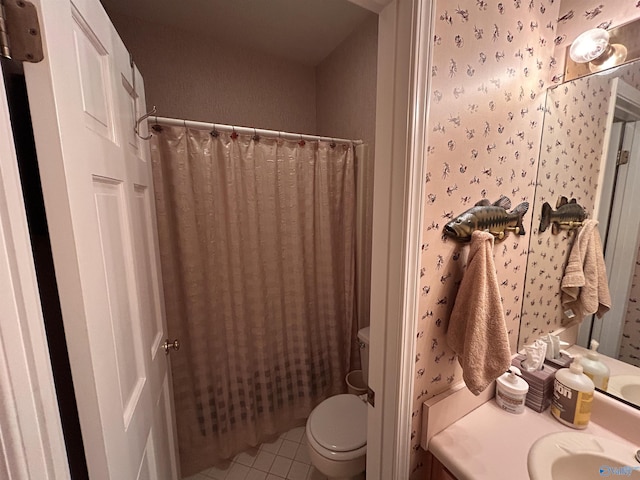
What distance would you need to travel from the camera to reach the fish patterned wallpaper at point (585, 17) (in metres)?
0.79

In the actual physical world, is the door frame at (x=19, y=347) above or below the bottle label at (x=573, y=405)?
above

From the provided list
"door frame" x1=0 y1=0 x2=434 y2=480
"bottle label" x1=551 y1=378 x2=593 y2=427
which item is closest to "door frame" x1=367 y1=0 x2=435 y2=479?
"door frame" x1=0 y1=0 x2=434 y2=480

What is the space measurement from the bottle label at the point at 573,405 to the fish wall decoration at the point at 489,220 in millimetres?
531

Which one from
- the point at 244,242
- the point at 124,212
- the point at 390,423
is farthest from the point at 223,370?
the point at 124,212

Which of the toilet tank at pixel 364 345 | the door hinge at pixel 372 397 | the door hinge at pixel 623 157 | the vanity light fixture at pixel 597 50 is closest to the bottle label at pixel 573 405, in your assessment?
the door hinge at pixel 372 397

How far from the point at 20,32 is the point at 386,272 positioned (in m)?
0.80

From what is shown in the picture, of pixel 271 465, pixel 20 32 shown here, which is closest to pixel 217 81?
pixel 20 32

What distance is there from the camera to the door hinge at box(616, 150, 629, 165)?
822mm

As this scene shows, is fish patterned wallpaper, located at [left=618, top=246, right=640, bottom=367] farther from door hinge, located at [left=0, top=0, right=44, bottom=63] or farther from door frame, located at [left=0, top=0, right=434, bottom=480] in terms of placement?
door hinge, located at [left=0, top=0, right=44, bottom=63]

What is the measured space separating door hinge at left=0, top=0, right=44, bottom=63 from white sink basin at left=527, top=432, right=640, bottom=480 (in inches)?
53.2

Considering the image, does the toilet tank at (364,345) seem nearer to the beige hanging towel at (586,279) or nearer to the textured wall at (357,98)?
the textured wall at (357,98)

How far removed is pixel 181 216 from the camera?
1335 mm

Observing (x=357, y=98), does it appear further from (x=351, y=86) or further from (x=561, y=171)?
(x=561, y=171)

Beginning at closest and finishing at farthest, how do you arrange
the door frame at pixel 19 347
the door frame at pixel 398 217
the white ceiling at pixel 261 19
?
the door frame at pixel 19 347
the door frame at pixel 398 217
the white ceiling at pixel 261 19
